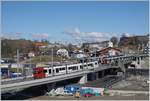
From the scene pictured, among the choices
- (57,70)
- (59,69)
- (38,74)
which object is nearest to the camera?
(38,74)

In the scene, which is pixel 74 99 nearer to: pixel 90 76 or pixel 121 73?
pixel 90 76

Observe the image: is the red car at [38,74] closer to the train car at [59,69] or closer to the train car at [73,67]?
the train car at [59,69]

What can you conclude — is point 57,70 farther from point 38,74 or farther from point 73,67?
point 38,74

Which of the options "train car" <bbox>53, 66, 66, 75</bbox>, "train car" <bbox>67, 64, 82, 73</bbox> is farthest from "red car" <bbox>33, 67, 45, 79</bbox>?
"train car" <bbox>67, 64, 82, 73</bbox>

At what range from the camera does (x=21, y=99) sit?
23.8 metres

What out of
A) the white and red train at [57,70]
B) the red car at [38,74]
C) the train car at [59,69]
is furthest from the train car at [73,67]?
the red car at [38,74]

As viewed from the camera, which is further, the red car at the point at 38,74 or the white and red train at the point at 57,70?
the white and red train at the point at 57,70

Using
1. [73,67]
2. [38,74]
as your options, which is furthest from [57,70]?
[38,74]

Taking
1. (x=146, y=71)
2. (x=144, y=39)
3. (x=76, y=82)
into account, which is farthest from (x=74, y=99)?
(x=144, y=39)

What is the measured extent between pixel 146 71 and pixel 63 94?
16.3 metres

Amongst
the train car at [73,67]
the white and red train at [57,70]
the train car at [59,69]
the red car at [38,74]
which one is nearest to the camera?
the red car at [38,74]

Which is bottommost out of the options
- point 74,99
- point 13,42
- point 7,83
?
point 74,99

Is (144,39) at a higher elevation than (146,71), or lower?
higher

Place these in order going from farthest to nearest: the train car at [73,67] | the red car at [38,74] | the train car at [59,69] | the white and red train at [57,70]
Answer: the train car at [73,67] < the train car at [59,69] < the white and red train at [57,70] < the red car at [38,74]
